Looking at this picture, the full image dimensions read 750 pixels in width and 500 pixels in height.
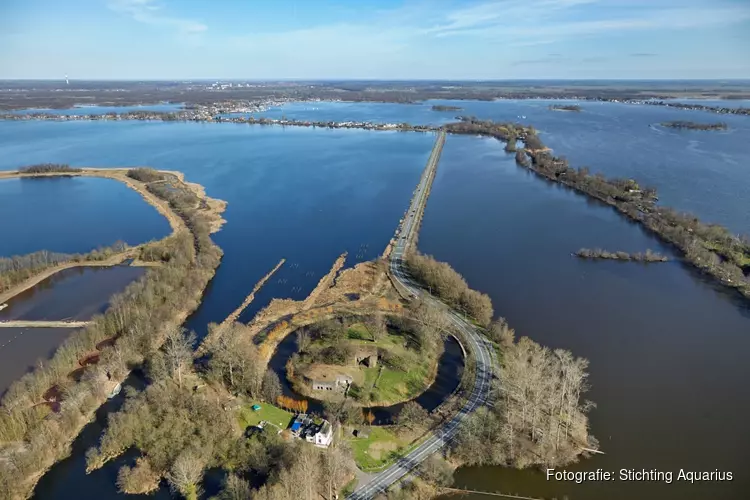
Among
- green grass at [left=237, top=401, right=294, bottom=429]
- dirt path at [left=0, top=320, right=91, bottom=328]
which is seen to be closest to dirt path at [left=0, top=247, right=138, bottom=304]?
dirt path at [left=0, top=320, right=91, bottom=328]

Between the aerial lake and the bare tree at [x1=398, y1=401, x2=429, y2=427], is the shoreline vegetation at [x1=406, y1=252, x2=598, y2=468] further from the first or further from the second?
the bare tree at [x1=398, y1=401, x2=429, y2=427]

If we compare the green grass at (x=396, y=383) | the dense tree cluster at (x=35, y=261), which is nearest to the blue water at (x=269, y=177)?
the dense tree cluster at (x=35, y=261)

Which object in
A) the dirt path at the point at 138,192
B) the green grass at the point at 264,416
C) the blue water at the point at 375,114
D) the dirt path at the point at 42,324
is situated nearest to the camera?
the green grass at the point at 264,416

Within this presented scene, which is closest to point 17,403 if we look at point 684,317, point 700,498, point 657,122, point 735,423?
point 700,498

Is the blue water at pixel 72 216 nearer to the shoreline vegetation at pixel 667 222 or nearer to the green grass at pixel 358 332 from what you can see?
the green grass at pixel 358 332

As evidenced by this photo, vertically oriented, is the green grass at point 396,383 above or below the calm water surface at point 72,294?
below

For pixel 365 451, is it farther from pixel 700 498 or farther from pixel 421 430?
pixel 700 498

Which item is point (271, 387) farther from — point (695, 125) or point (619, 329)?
point (695, 125)

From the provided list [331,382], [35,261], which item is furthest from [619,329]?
[35,261]
